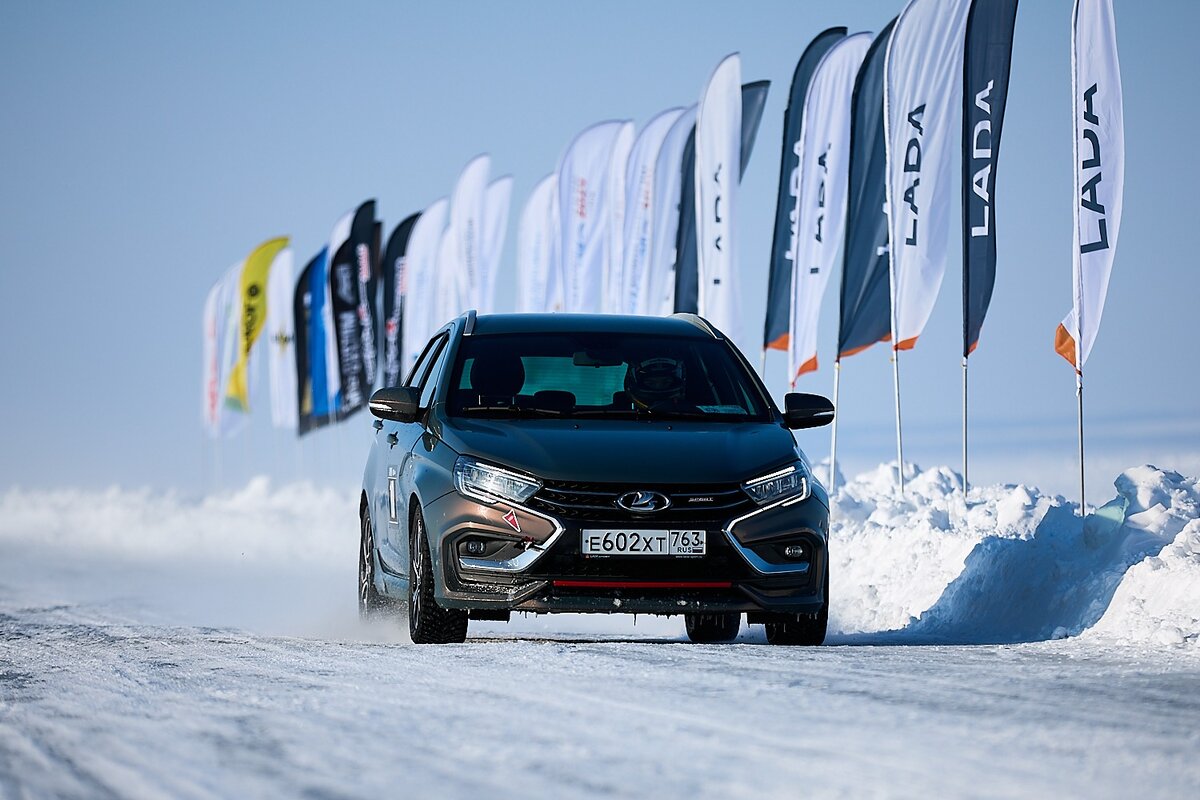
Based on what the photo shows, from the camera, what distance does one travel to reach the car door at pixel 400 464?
30.8 feet

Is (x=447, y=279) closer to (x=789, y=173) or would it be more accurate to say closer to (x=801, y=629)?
(x=789, y=173)

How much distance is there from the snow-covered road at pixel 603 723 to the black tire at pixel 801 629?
0.54 metres

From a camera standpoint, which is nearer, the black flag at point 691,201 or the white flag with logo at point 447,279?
the black flag at point 691,201

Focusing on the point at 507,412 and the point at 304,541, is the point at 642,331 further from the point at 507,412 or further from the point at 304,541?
the point at 304,541

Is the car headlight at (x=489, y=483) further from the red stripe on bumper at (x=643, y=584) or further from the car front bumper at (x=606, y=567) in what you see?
the red stripe on bumper at (x=643, y=584)

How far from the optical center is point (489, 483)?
8344 mm

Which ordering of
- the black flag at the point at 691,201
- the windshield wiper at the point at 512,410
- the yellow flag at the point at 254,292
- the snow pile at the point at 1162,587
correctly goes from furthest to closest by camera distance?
the yellow flag at the point at 254,292 < the black flag at the point at 691,201 < the snow pile at the point at 1162,587 < the windshield wiper at the point at 512,410

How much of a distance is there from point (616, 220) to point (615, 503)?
2373 centimetres

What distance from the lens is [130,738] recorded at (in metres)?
5.49

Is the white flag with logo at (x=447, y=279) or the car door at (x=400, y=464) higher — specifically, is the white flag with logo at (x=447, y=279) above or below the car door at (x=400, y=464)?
above

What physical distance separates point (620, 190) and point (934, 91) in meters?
13.1

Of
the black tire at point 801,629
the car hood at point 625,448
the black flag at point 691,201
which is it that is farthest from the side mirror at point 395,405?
the black flag at point 691,201

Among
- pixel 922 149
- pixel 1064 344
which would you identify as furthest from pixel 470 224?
pixel 1064 344

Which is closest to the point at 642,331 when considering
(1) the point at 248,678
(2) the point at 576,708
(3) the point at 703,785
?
(1) the point at 248,678
